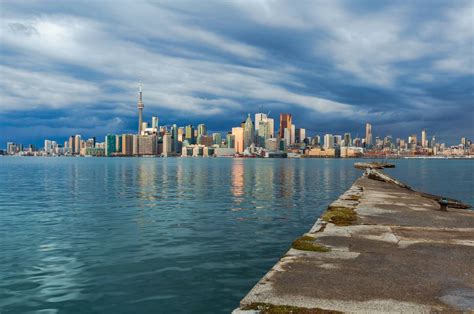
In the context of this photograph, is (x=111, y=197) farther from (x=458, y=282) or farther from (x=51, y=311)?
(x=458, y=282)

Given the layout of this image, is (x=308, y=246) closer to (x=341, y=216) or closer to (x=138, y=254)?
(x=341, y=216)

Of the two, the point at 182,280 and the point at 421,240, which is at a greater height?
the point at 421,240

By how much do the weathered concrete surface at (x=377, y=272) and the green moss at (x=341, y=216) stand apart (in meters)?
1.09

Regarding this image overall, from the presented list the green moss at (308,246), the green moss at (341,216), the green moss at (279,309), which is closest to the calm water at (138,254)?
the green moss at (308,246)

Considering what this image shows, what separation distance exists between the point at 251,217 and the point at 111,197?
69.0ft

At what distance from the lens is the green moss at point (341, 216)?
19.8 metres

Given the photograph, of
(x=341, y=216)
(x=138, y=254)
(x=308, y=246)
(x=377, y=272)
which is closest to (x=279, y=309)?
(x=377, y=272)

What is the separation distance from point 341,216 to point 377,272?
1016cm

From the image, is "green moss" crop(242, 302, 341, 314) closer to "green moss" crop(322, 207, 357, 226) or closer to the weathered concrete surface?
the weathered concrete surface

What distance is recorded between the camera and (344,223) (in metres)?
19.5

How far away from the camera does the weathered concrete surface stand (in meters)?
8.85

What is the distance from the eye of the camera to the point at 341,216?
69.8 feet

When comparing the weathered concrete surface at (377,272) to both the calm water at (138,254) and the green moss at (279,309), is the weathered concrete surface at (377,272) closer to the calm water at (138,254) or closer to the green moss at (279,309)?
the green moss at (279,309)

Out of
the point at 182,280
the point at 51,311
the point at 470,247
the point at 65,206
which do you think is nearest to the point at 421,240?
the point at 470,247
